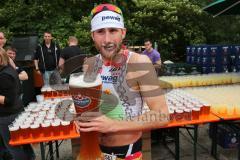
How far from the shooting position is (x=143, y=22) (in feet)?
46.1

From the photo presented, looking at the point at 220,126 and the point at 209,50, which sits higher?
the point at 209,50

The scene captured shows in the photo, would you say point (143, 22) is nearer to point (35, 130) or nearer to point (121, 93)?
point (35, 130)

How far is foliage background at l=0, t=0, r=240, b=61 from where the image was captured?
13406 mm

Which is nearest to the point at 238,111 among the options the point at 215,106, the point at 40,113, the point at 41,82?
the point at 215,106


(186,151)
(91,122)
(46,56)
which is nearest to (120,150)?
(91,122)

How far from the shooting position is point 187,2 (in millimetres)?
13852

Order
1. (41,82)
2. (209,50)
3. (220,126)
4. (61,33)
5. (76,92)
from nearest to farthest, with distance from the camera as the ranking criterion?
1. (76,92)
2. (220,126)
3. (41,82)
4. (209,50)
5. (61,33)

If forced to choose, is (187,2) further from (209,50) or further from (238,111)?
(238,111)

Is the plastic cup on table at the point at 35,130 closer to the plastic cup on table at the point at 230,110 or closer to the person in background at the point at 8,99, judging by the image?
the person in background at the point at 8,99

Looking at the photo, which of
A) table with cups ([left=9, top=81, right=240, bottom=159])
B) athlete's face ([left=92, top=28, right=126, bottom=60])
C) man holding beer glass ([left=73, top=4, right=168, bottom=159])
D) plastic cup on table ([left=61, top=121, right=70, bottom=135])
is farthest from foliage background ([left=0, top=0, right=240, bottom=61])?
athlete's face ([left=92, top=28, right=126, bottom=60])

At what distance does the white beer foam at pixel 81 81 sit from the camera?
5.07 ft

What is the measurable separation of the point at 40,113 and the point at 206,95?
2.52m

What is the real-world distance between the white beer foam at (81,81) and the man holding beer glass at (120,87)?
0.04 meters

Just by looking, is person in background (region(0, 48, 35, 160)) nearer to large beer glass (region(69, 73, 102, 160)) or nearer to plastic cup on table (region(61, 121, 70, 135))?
plastic cup on table (region(61, 121, 70, 135))
